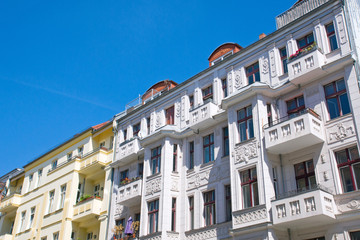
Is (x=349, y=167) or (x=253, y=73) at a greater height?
(x=253, y=73)

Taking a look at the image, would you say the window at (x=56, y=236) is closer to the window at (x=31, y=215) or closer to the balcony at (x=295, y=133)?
the window at (x=31, y=215)

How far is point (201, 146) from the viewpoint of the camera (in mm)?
26094

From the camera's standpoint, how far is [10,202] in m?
41.6

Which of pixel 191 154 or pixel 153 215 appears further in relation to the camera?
pixel 191 154

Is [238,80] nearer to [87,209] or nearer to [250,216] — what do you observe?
[250,216]

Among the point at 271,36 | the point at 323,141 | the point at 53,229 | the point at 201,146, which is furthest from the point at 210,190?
the point at 53,229

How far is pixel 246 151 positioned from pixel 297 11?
29.6 feet

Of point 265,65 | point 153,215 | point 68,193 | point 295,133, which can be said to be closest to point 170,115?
point 153,215

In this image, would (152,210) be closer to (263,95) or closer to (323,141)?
(263,95)

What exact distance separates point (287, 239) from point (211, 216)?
16.9 ft

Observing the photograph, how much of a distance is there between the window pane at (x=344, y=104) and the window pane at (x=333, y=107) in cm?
27

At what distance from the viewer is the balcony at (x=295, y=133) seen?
19.5 metres

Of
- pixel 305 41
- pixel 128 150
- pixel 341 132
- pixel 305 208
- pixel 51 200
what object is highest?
pixel 305 41

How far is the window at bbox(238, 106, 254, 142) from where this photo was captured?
22.5m
